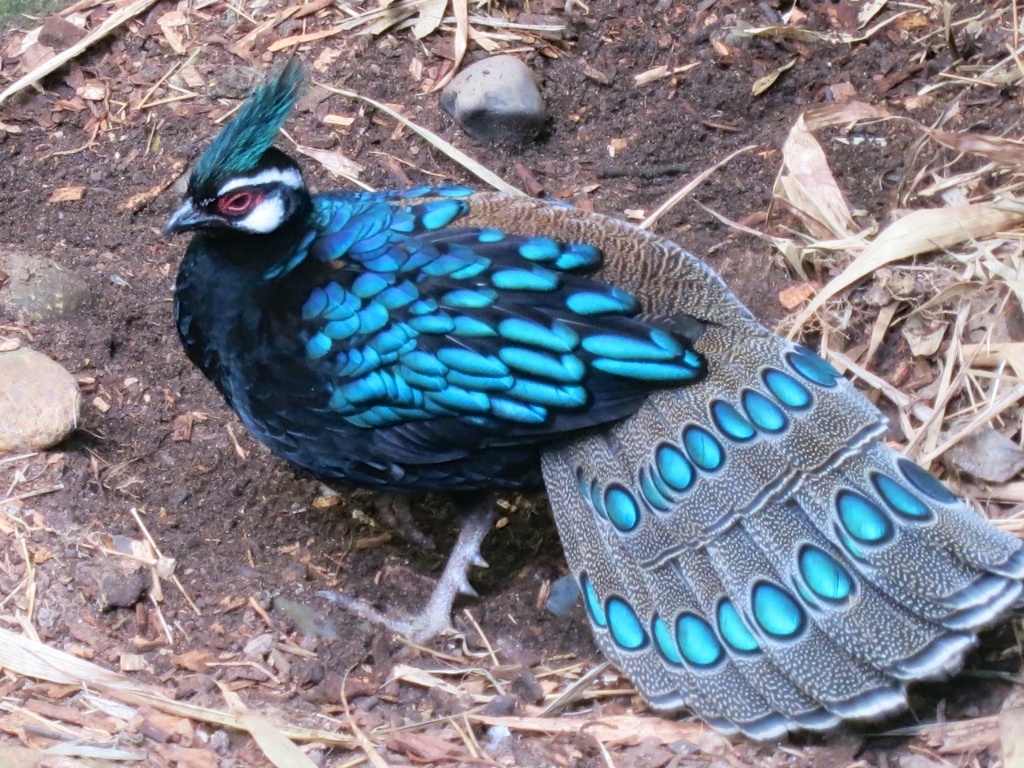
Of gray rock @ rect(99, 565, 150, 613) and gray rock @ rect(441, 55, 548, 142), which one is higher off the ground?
gray rock @ rect(441, 55, 548, 142)

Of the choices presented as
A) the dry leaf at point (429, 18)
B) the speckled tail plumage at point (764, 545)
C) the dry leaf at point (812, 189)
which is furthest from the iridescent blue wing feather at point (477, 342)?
the dry leaf at point (429, 18)

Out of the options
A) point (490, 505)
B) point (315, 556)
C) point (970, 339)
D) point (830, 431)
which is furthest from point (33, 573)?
point (970, 339)

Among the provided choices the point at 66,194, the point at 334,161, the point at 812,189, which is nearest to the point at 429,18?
the point at 334,161

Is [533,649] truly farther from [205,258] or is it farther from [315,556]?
[205,258]

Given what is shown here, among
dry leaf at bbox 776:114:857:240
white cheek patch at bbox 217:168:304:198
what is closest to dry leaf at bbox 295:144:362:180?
white cheek patch at bbox 217:168:304:198

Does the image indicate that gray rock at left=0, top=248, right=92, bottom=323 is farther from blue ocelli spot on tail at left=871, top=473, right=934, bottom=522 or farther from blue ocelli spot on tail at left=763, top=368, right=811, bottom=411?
blue ocelli spot on tail at left=871, top=473, right=934, bottom=522

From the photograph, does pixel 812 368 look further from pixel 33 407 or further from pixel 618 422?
pixel 33 407
